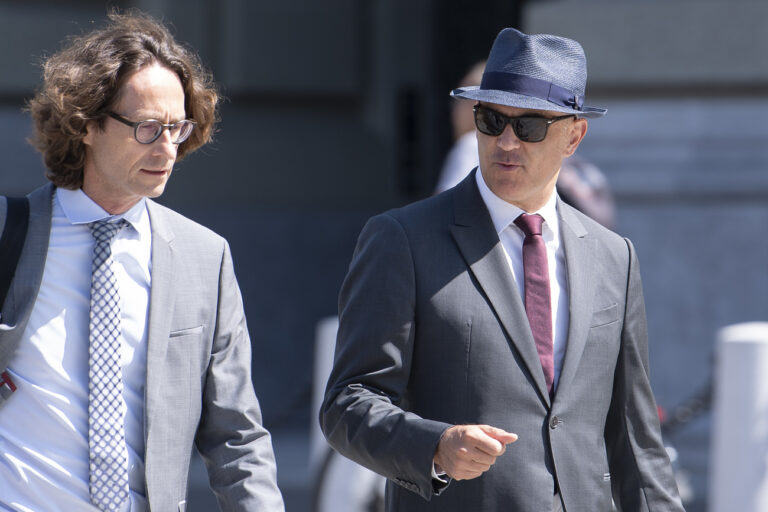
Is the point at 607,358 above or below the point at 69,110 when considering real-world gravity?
below

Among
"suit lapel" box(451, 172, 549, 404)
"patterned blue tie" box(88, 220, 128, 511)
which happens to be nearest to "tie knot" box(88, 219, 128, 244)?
"patterned blue tie" box(88, 220, 128, 511)

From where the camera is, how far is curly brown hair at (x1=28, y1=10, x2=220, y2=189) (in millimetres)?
3127

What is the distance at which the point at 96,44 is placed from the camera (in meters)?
3.21

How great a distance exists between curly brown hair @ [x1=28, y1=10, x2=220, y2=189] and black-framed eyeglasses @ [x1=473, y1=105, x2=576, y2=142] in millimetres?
731

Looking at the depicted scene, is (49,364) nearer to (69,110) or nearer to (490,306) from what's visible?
(69,110)

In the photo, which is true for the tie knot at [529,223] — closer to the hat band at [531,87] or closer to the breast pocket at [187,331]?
the hat band at [531,87]


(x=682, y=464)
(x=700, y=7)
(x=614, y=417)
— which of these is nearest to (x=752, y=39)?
(x=700, y=7)

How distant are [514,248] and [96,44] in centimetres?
114

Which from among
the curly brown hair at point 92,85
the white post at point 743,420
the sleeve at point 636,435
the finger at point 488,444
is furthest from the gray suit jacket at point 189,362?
the white post at point 743,420

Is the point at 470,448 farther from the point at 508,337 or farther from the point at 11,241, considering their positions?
the point at 11,241

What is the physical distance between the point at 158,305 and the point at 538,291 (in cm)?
89

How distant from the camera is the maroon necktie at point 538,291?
9.96 ft

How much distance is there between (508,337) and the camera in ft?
9.81

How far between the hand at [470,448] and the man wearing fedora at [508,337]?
0.10 feet
